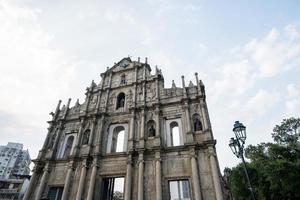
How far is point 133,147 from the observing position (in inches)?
515

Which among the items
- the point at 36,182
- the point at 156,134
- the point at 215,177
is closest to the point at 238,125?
the point at 215,177

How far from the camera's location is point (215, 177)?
1041cm

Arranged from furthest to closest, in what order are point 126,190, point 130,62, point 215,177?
point 130,62, point 126,190, point 215,177

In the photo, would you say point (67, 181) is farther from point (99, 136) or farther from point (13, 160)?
point (13, 160)

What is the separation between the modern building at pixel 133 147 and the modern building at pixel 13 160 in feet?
196

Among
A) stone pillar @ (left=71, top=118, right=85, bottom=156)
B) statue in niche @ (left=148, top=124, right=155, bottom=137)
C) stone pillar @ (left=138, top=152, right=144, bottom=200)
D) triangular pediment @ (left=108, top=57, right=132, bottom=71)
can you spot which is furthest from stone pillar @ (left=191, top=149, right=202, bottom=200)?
triangular pediment @ (left=108, top=57, right=132, bottom=71)

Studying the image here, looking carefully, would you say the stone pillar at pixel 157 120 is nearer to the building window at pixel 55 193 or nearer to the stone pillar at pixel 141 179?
the stone pillar at pixel 141 179

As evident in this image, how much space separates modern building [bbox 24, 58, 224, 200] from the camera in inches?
447

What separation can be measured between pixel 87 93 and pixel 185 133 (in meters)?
10.8

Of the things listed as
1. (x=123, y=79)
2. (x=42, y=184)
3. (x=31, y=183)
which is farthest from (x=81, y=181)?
(x=123, y=79)

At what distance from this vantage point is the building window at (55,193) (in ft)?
43.7

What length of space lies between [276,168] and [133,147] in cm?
1162

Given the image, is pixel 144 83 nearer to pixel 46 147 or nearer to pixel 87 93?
pixel 87 93

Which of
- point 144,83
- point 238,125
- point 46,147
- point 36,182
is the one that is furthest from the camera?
point 144,83
